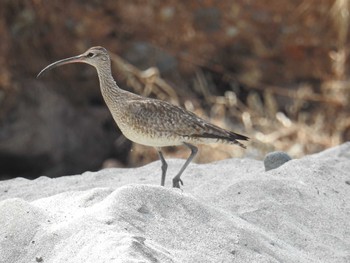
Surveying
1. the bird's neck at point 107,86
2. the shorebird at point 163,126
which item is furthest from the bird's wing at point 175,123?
the bird's neck at point 107,86

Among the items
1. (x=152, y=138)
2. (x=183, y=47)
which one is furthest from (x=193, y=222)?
(x=183, y=47)

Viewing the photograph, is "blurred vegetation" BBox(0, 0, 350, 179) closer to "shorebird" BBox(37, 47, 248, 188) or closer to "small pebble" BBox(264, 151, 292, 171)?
"small pebble" BBox(264, 151, 292, 171)

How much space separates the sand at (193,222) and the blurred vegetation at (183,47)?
6355mm

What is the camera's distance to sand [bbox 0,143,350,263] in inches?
195

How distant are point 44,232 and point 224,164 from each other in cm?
357

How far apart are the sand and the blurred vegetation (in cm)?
635

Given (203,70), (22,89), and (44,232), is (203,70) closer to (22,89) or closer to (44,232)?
(22,89)

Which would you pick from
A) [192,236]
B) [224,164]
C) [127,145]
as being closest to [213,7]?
[127,145]

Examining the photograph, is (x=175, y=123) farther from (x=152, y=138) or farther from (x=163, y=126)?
(x=152, y=138)

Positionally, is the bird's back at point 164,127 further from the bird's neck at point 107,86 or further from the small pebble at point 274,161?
the small pebble at point 274,161

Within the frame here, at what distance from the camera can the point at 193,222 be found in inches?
215

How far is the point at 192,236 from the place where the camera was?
17.4 ft

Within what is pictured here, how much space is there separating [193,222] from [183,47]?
9.13m

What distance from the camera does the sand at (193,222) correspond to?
4965 mm
